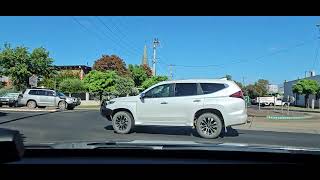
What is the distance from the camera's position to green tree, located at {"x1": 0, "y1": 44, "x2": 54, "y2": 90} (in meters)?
55.0

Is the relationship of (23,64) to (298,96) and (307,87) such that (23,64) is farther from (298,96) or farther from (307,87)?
(298,96)

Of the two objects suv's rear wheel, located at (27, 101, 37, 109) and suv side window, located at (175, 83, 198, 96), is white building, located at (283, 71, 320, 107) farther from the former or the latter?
suv side window, located at (175, 83, 198, 96)

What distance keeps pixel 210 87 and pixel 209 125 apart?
1.26 m

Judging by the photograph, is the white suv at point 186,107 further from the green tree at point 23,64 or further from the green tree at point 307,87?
the green tree at point 307,87

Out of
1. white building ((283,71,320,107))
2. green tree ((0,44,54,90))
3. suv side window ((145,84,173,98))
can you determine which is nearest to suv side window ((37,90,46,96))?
green tree ((0,44,54,90))

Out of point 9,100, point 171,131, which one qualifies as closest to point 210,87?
Result: point 171,131

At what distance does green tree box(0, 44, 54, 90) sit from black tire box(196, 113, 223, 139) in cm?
4100

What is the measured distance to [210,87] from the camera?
1644cm
